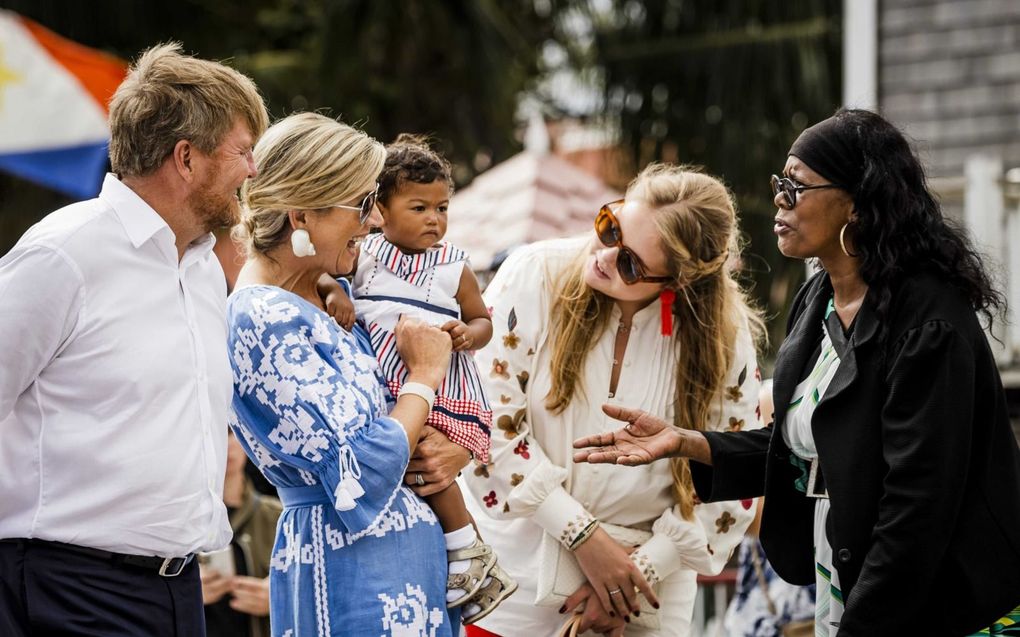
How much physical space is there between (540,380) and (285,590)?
40.7 inches

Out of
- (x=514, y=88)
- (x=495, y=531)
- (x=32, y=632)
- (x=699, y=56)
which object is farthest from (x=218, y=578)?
(x=699, y=56)

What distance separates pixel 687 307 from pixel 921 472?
44.7 inches

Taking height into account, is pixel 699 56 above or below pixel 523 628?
above

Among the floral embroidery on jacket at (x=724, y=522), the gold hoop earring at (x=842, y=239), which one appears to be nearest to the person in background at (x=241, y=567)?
the floral embroidery on jacket at (x=724, y=522)

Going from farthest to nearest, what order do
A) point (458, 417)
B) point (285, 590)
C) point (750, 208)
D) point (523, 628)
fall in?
point (750, 208) < point (523, 628) < point (458, 417) < point (285, 590)

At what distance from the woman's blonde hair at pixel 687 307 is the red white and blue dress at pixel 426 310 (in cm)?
35

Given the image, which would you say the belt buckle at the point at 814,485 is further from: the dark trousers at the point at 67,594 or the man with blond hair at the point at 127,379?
the dark trousers at the point at 67,594

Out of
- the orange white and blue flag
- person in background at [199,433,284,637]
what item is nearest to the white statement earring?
person in background at [199,433,284,637]

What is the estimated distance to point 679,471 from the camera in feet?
12.2

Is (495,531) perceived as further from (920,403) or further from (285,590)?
(920,403)

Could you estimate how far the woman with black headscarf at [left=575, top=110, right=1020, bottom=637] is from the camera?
2.76m

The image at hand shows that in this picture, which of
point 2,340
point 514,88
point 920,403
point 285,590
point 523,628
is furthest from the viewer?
point 514,88

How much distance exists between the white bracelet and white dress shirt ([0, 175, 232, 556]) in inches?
20.2

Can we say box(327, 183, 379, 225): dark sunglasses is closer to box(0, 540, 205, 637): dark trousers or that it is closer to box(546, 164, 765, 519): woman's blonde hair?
box(546, 164, 765, 519): woman's blonde hair
